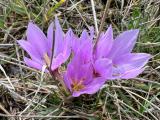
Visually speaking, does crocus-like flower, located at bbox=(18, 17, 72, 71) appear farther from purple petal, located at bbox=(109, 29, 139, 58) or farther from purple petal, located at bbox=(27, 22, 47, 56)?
purple petal, located at bbox=(109, 29, 139, 58)

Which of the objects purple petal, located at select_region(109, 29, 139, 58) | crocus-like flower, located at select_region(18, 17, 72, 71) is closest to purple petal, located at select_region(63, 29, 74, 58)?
crocus-like flower, located at select_region(18, 17, 72, 71)

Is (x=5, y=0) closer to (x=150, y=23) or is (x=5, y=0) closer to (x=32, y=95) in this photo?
(x=32, y=95)

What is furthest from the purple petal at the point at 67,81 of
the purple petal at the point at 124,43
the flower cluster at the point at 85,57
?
the purple petal at the point at 124,43

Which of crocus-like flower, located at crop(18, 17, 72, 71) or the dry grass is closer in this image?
crocus-like flower, located at crop(18, 17, 72, 71)

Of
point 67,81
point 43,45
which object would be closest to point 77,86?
point 67,81

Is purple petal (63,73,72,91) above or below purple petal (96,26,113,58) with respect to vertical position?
below

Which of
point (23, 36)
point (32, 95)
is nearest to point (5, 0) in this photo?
point (23, 36)

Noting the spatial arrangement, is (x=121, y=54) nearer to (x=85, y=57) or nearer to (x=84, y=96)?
(x=85, y=57)
